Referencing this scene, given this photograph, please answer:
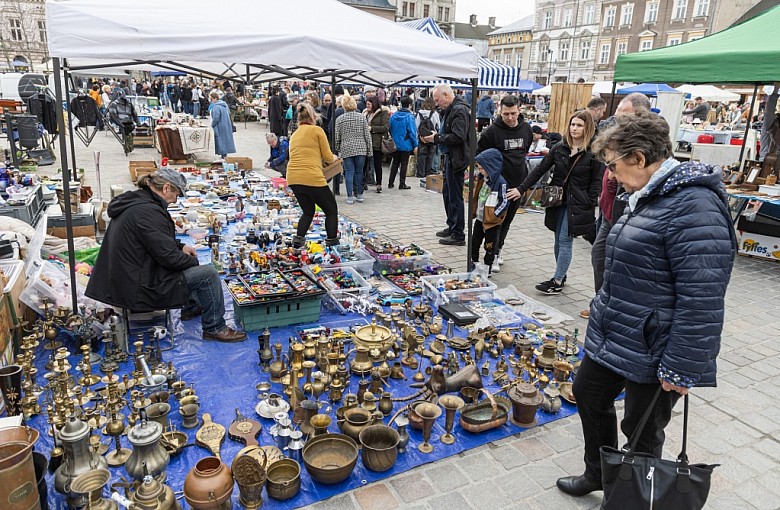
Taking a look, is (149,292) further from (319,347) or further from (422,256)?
(422,256)

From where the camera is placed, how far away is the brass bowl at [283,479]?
8.36ft

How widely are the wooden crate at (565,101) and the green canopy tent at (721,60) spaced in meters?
6.68

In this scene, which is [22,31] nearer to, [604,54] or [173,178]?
[604,54]

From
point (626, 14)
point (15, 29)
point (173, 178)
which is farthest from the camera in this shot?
point (626, 14)

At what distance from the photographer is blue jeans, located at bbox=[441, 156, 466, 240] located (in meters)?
6.87

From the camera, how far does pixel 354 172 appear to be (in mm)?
9273

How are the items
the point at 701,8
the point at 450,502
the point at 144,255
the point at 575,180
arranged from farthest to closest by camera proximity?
1. the point at 701,8
2. the point at 575,180
3. the point at 144,255
4. the point at 450,502

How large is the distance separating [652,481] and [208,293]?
313cm

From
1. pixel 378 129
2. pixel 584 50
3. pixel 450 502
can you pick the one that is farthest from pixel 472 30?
pixel 450 502

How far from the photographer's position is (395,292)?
17.1 feet

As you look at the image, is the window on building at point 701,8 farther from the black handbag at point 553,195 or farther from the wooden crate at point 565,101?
the black handbag at point 553,195

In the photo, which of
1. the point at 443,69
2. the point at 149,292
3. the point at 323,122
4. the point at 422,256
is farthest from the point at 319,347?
the point at 323,122

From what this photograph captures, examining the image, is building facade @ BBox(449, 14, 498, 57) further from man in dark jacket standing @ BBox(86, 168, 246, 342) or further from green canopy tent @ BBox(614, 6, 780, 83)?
man in dark jacket standing @ BBox(86, 168, 246, 342)

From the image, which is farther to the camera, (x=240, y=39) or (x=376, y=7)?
(x=376, y=7)
